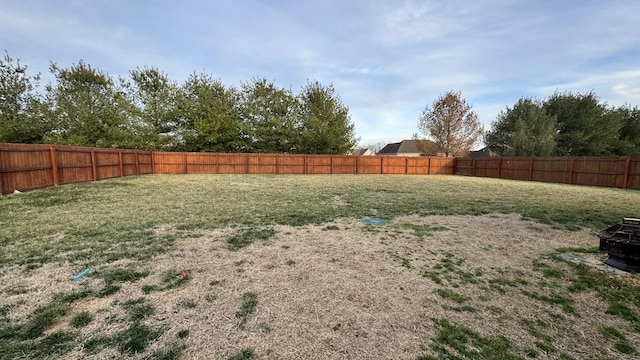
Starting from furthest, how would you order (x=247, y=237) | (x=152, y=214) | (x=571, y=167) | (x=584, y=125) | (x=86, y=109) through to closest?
1. (x=584, y=125)
2. (x=86, y=109)
3. (x=571, y=167)
4. (x=152, y=214)
5. (x=247, y=237)

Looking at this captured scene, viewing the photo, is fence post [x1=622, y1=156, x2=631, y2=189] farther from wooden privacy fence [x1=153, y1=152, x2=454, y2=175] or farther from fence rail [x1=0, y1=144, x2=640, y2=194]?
wooden privacy fence [x1=153, y1=152, x2=454, y2=175]

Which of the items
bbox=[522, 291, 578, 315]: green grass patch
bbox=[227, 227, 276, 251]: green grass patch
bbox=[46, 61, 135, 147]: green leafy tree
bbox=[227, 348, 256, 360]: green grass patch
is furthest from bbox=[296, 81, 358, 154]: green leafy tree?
bbox=[227, 348, 256, 360]: green grass patch

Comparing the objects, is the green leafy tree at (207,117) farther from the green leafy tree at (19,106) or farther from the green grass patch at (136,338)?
the green grass patch at (136,338)

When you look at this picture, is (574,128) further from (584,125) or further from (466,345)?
(466,345)

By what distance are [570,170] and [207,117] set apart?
24062 millimetres

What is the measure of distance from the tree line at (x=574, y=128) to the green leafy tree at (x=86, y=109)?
103 feet

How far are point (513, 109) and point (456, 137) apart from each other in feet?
16.9

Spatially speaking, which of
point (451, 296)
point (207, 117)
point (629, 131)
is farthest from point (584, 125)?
point (207, 117)

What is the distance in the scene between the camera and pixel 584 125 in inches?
838

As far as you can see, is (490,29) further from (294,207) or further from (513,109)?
(513,109)

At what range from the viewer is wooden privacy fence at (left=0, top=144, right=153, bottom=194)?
22.5 ft

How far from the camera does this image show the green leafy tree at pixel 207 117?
2047cm

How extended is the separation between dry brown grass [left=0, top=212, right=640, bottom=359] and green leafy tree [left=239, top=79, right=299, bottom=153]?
18632mm

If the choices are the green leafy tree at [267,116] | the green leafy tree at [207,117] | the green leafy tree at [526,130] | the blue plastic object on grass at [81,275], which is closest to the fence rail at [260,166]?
the green leafy tree at [207,117]
